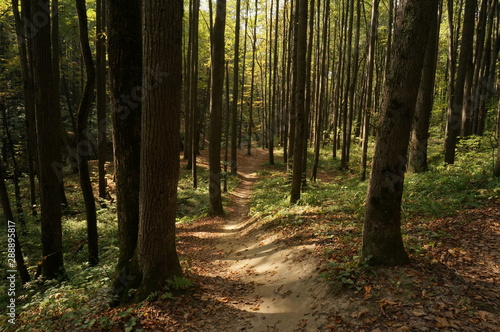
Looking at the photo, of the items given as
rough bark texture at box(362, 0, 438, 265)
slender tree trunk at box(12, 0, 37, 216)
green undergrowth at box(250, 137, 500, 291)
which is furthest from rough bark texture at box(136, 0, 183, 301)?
slender tree trunk at box(12, 0, 37, 216)

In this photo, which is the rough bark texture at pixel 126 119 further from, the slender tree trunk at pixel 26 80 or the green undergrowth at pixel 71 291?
the slender tree trunk at pixel 26 80

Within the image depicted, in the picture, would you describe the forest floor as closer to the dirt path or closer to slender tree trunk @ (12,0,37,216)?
the dirt path

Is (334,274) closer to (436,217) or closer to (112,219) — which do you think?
(436,217)

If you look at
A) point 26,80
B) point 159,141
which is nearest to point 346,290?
point 159,141

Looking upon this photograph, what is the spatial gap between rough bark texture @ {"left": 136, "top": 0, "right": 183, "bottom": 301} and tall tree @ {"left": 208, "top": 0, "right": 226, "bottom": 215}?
→ 6.54 meters

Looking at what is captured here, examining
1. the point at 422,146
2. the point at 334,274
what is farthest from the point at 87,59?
the point at 422,146

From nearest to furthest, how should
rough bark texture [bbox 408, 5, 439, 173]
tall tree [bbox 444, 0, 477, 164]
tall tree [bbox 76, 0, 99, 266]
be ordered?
1. tall tree [bbox 76, 0, 99, 266]
2. tall tree [bbox 444, 0, 477, 164]
3. rough bark texture [bbox 408, 5, 439, 173]

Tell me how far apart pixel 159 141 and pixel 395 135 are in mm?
3593

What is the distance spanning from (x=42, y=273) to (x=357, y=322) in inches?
281

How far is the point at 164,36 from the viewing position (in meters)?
4.05

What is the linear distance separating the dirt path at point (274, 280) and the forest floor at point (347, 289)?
2cm

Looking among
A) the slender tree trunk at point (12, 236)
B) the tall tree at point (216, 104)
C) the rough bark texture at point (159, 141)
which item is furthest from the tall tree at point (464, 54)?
the slender tree trunk at point (12, 236)

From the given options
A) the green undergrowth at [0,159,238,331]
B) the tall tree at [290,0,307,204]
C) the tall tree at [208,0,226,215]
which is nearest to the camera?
the green undergrowth at [0,159,238,331]

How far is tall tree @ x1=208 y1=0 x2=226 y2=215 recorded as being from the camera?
10648mm
